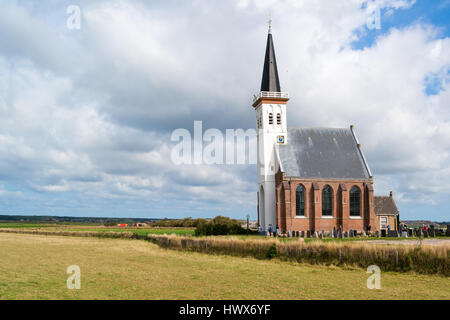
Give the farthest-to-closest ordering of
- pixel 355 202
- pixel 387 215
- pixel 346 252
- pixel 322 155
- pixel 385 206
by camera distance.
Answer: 1. pixel 385 206
2. pixel 387 215
3. pixel 322 155
4. pixel 355 202
5. pixel 346 252

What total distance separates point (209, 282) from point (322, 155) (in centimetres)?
3779

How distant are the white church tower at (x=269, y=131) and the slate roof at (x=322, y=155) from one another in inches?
60.1

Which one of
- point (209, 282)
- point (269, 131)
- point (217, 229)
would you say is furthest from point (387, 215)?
point (209, 282)

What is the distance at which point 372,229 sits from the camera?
50.4m

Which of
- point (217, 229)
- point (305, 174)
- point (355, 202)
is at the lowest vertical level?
point (217, 229)

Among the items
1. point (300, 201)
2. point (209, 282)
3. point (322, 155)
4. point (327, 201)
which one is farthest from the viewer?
point (322, 155)

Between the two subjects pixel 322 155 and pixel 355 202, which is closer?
pixel 355 202

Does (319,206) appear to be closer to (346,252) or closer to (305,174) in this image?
(305,174)

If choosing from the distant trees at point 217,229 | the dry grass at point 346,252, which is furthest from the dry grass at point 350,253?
the distant trees at point 217,229

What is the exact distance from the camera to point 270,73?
5475 cm

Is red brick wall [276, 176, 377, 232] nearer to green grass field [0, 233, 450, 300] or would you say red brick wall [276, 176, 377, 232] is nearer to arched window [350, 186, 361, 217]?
arched window [350, 186, 361, 217]
